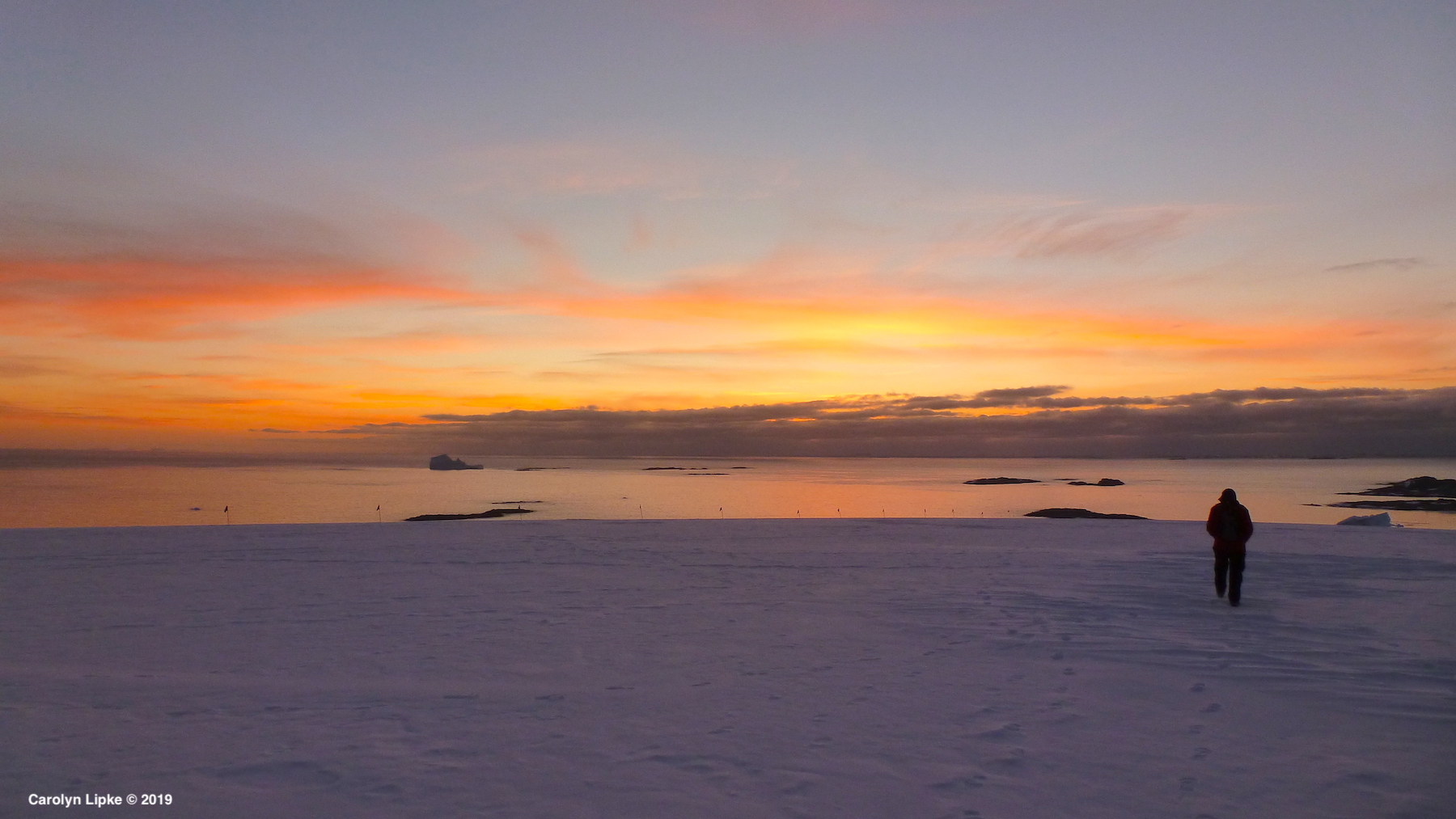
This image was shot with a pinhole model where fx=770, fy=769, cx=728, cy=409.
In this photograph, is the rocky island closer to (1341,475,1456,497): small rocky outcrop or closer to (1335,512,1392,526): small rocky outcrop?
(1341,475,1456,497): small rocky outcrop

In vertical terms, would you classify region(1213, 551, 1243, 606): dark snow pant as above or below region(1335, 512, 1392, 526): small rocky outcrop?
above

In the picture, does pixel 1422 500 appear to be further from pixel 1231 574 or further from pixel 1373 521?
pixel 1231 574

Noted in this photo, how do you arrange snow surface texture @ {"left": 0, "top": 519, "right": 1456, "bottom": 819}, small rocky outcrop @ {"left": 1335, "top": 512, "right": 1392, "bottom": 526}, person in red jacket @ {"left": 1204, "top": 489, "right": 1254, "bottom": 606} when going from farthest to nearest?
1. small rocky outcrop @ {"left": 1335, "top": 512, "right": 1392, "bottom": 526}
2. person in red jacket @ {"left": 1204, "top": 489, "right": 1254, "bottom": 606}
3. snow surface texture @ {"left": 0, "top": 519, "right": 1456, "bottom": 819}

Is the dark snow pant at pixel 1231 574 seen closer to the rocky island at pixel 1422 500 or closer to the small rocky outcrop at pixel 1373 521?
the small rocky outcrop at pixel 1373 521

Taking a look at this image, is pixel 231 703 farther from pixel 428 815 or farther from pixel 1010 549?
pixel 1010 549

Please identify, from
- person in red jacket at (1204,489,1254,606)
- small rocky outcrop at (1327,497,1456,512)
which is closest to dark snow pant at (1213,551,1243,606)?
person in red jacket at (1204,489,1254,606)

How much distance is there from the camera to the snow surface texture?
5.33 m

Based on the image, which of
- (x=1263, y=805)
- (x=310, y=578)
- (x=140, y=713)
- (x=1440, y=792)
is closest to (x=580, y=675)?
(x=140, y=713)

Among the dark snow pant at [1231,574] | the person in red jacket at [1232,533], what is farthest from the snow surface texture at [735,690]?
the person in red jacket at [1232,533]

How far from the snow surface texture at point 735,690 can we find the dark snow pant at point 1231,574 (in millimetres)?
344

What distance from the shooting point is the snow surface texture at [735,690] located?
210 inches

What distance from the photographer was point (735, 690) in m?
7.59

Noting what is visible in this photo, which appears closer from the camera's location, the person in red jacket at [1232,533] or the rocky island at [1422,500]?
the person in red jacket at [1232,533]

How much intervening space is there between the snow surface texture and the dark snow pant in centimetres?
34
